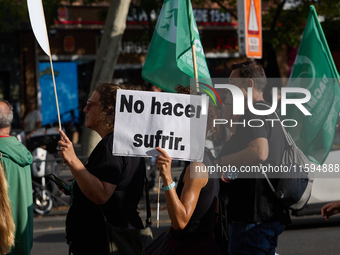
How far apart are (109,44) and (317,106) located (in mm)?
5622

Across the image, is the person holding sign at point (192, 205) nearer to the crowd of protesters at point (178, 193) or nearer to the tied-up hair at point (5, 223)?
the crowd of protesters at point (178, 193)

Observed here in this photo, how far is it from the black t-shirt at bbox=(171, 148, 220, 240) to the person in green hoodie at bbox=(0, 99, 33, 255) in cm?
147

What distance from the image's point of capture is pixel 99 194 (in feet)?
10.9

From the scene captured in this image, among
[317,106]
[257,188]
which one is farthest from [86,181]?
[317,106]

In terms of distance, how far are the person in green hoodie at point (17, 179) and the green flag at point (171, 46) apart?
1.52 meters

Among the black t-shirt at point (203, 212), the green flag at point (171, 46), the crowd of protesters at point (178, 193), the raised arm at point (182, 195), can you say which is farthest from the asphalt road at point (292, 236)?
the raised arm at point (182, 195)

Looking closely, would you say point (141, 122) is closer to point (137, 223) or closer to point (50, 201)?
point (137, 223)

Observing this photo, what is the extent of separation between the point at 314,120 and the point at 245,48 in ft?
14.0

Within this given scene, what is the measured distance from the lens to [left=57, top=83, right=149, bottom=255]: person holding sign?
131 inches

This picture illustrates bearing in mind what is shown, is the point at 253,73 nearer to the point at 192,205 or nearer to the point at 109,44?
the point at 192,205

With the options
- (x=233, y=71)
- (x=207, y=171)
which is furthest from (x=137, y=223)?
(x=233, y=71)

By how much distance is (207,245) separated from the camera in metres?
3.30

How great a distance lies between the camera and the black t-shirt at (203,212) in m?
3.27

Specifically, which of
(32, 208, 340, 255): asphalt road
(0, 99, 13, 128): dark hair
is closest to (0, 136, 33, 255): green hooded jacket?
(0, 99, 13, 128): dark hair
